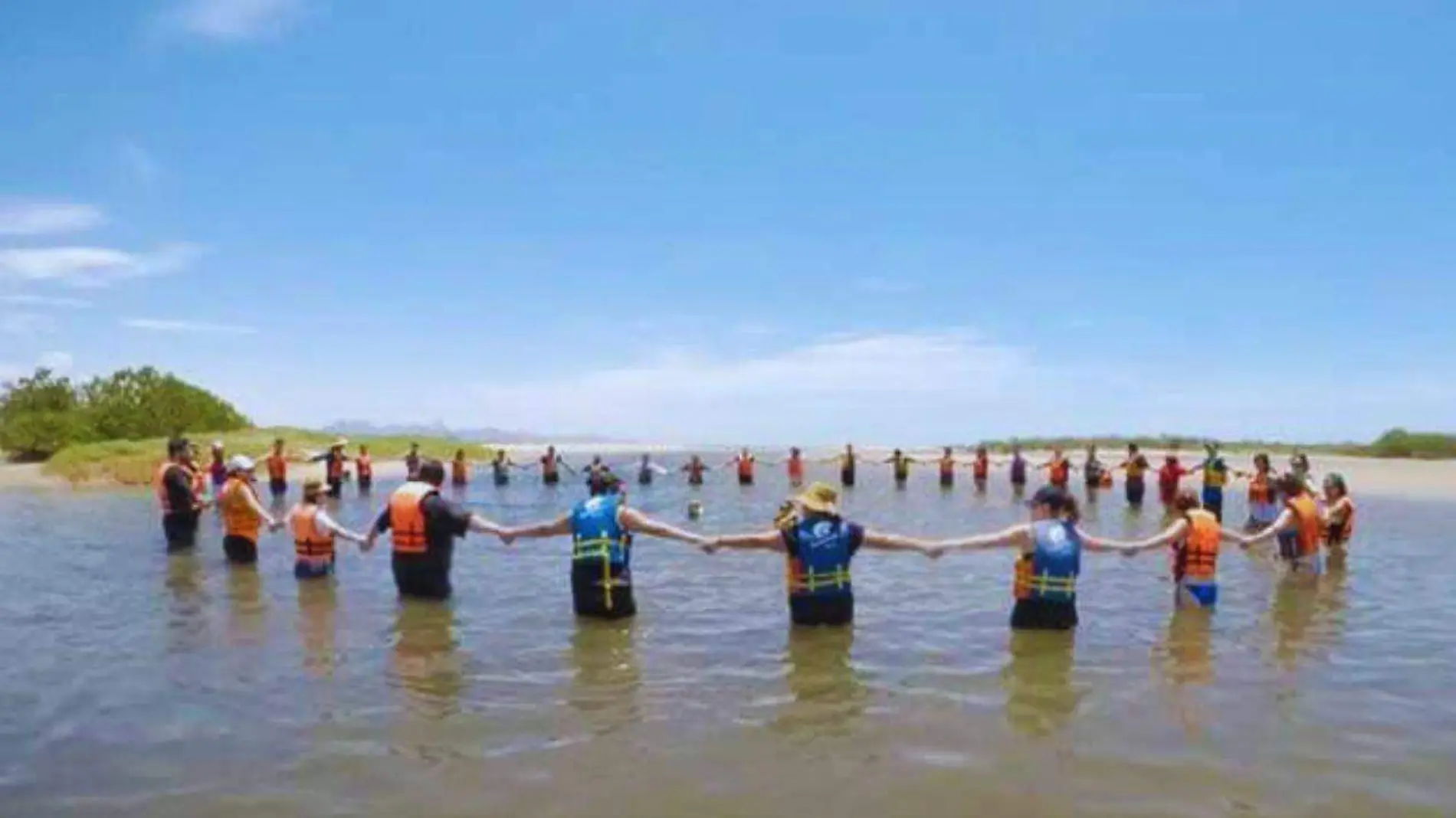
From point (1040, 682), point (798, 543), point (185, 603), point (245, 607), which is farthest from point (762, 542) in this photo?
point (185, 603)

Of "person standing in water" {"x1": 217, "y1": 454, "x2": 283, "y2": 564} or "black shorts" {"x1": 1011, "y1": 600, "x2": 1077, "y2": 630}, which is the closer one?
"black shorts" {"x1": 1011, "y1": 600, "x2": 1077, "y2": 630}

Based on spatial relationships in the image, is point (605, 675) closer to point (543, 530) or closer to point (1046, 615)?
point (543, 530)

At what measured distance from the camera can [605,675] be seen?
9812 mm

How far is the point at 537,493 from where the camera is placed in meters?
40.8

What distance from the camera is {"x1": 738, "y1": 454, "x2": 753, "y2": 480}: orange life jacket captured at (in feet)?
139

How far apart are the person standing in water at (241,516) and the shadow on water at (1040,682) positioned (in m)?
11.6

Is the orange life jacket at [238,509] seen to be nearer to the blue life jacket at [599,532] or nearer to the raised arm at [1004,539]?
the blue life jacket at [599,532]

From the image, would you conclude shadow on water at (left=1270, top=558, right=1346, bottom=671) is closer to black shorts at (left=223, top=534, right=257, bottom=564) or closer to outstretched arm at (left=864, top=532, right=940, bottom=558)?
outstretched arm at (left=864, top=532, right=940, bottom=558)

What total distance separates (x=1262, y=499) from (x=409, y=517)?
1882cm

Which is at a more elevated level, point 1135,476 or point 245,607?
point 1135,476

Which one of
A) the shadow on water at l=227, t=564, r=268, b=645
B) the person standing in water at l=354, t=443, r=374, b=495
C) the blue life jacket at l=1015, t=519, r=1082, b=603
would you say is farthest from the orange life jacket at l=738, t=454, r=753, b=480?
the blue life jacket at l=1015, t=519, r=1082, b=603

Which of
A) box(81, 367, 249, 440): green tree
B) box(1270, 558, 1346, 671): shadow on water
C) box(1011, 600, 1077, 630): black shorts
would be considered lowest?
box(1270, 558, 1346, 671): shadow on water

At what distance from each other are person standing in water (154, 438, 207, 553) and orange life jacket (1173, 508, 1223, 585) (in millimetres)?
15844

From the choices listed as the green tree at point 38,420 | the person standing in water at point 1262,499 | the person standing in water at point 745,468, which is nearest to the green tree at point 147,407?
the green tree at point 38,420
